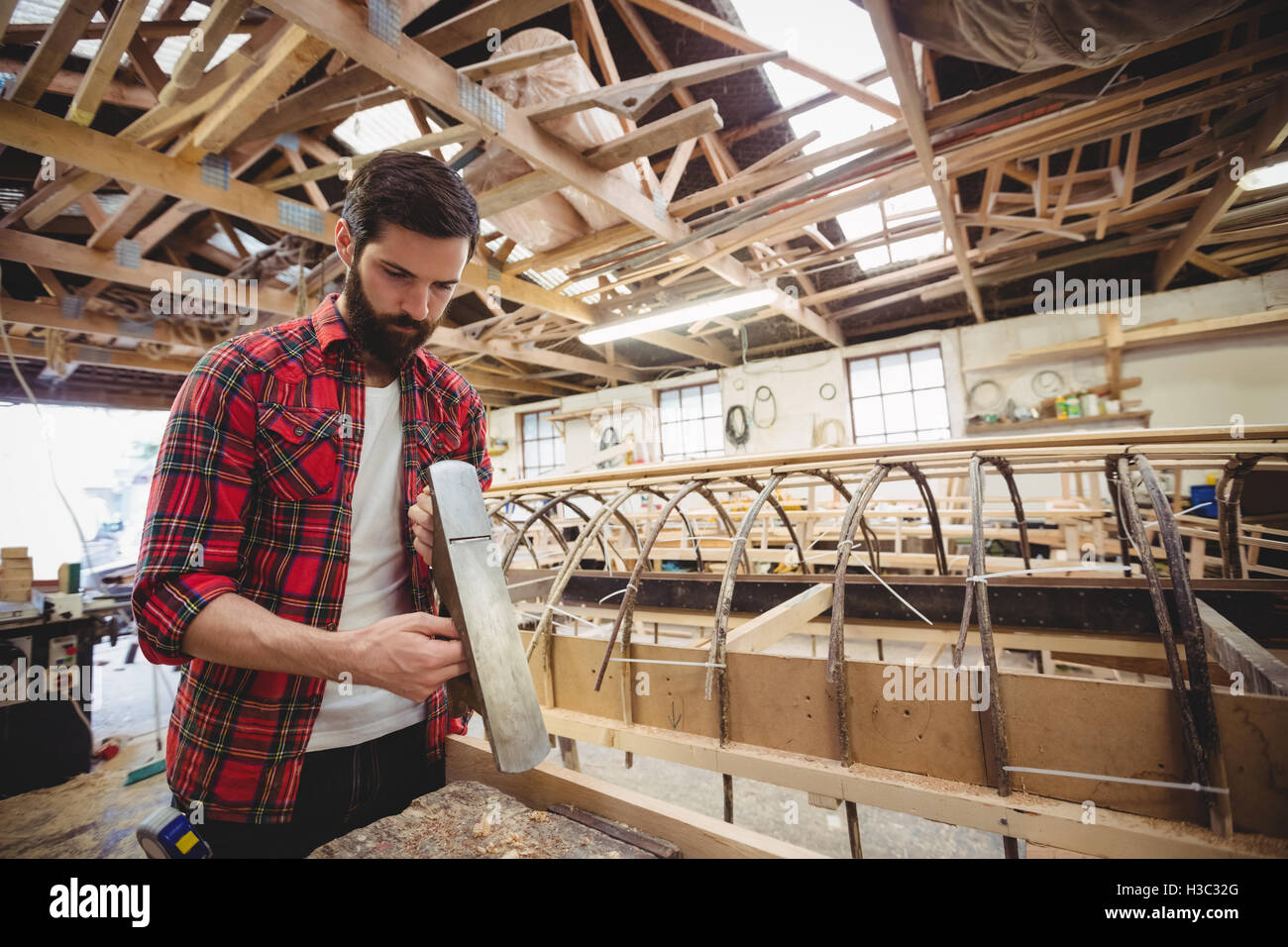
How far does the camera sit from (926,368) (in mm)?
9414

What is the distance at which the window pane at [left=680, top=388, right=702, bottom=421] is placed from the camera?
12227 millimetres

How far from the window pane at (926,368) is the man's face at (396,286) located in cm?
996

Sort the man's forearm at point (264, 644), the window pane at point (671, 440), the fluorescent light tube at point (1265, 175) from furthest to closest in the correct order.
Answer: the window pane at point (671, 440) → the fluorescent light tube at point (1265, 175) → the man's forearm at point (264, 644)

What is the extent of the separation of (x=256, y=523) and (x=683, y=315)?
645 cm

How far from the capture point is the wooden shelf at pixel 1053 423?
733 centimetres

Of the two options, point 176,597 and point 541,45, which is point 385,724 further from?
point 541,45

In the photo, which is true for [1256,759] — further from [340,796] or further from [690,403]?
[690,403]

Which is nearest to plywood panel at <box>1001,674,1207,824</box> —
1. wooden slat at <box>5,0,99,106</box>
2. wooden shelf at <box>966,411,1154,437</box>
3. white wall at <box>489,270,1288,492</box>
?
white wall at <box>489,270,1288,492</box>

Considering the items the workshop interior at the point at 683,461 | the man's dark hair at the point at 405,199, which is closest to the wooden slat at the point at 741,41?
the workshop interior at the point at 683,461

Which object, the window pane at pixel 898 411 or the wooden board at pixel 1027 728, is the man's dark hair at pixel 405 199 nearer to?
the wooden board at pixel 1027 728

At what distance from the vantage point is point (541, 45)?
10.1 feet

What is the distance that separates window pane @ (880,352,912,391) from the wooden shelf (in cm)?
142
